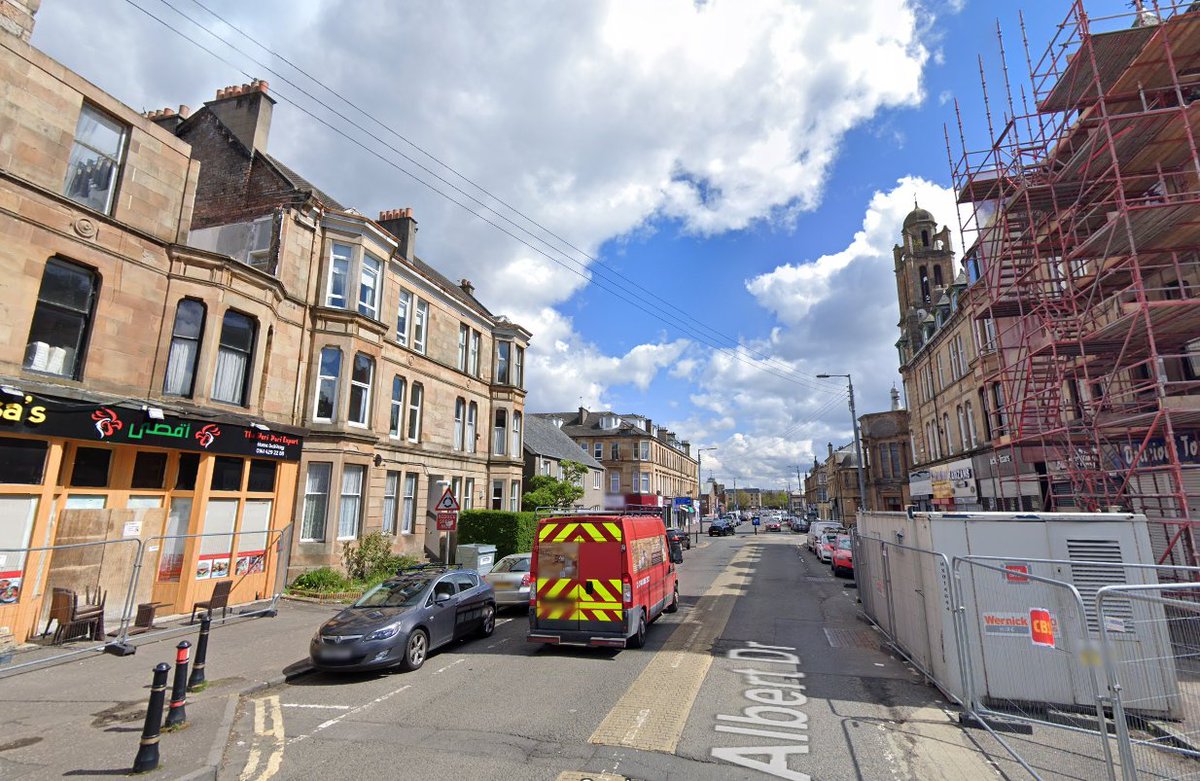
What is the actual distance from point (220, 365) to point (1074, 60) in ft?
70.0

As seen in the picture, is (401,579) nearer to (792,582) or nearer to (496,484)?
(792,582)

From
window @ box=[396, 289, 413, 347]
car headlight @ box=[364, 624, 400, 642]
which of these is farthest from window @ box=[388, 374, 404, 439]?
car headlight @ box=[364, 624, 400, 642]

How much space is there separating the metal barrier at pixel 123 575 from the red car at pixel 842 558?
19.0 meters

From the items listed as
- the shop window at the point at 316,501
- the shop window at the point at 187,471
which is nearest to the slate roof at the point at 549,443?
the shop window at the point at 316,501

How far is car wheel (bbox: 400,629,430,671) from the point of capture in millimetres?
8945

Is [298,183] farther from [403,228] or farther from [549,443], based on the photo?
[549,443]

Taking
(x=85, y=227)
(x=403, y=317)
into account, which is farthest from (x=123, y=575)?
(x=403, y=317)

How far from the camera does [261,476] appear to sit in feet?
48.3

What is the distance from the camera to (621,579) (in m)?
9.74

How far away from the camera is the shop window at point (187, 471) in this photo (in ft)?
41.5

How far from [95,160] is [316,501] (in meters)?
9.86

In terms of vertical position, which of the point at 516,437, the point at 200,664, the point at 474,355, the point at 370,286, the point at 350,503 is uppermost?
the point at 370,286

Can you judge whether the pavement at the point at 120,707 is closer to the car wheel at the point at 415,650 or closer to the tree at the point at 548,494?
the car wheel at the point at 415,650

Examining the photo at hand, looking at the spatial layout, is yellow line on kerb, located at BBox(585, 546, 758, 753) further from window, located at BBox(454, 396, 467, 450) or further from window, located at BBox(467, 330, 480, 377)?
window, located at BBox(467, 330, 480, 377)
